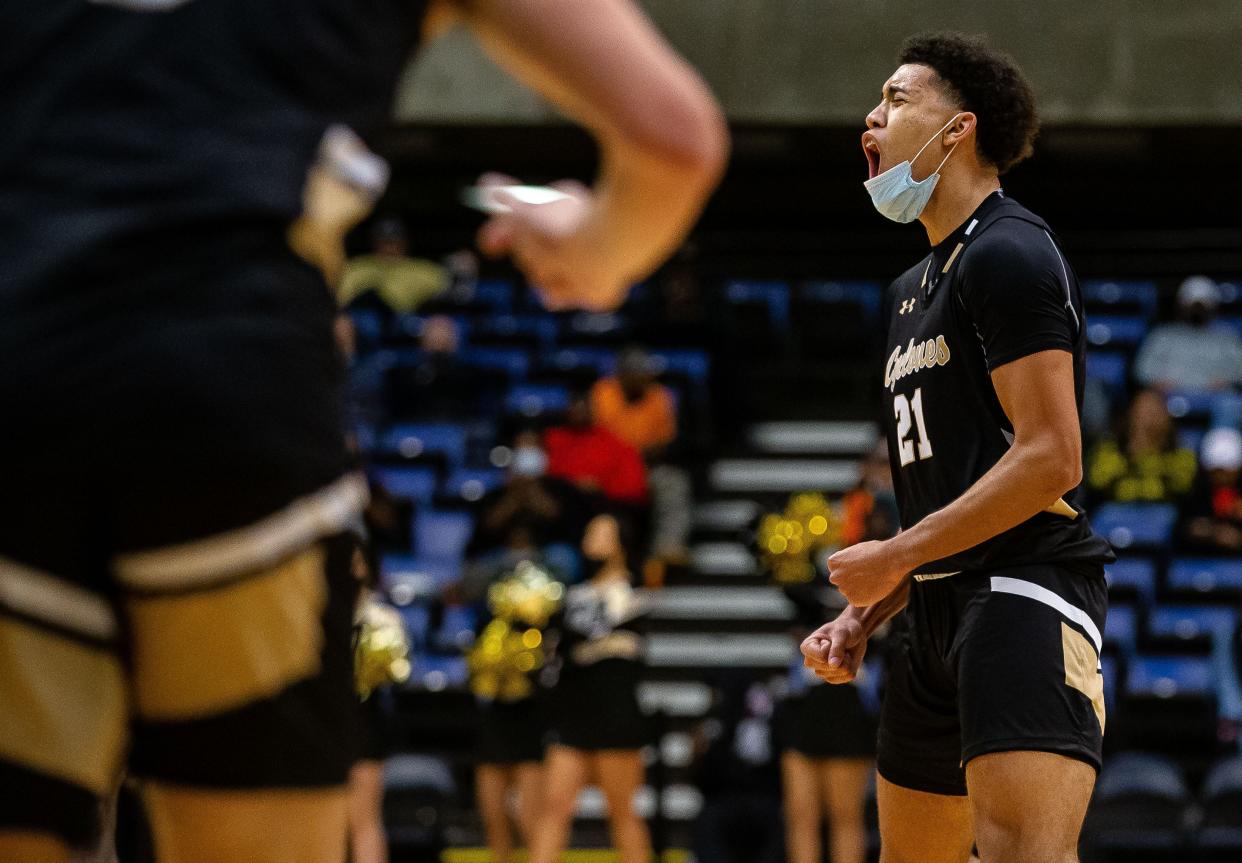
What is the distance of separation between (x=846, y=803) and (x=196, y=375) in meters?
7.46

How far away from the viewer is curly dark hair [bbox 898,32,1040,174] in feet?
12.1

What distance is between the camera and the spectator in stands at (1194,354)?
12.4 meters

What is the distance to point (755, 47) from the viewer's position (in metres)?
13.9

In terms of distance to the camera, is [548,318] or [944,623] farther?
[548,318]

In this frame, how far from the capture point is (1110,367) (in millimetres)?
13047

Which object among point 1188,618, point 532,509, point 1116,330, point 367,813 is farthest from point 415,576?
point 1116,330

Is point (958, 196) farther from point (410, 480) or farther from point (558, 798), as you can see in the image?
point (410, 480)

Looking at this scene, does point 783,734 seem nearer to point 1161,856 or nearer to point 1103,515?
point 1161,856

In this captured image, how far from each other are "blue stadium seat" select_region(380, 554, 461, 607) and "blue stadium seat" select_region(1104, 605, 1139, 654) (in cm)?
406

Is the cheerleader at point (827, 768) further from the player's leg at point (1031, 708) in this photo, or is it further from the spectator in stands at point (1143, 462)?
the player's leg at point (1031, 708)

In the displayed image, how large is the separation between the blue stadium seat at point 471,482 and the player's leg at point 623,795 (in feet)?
11.2

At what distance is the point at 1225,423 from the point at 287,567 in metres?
11.1

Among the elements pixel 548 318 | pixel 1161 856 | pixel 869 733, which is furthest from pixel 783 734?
pixel 548 318

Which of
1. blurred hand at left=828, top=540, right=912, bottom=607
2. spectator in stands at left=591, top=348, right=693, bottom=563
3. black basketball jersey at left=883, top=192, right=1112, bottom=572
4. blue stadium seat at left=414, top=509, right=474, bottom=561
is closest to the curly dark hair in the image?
black basketball jersey at left=883, top=192, right=1112, bottom=572
